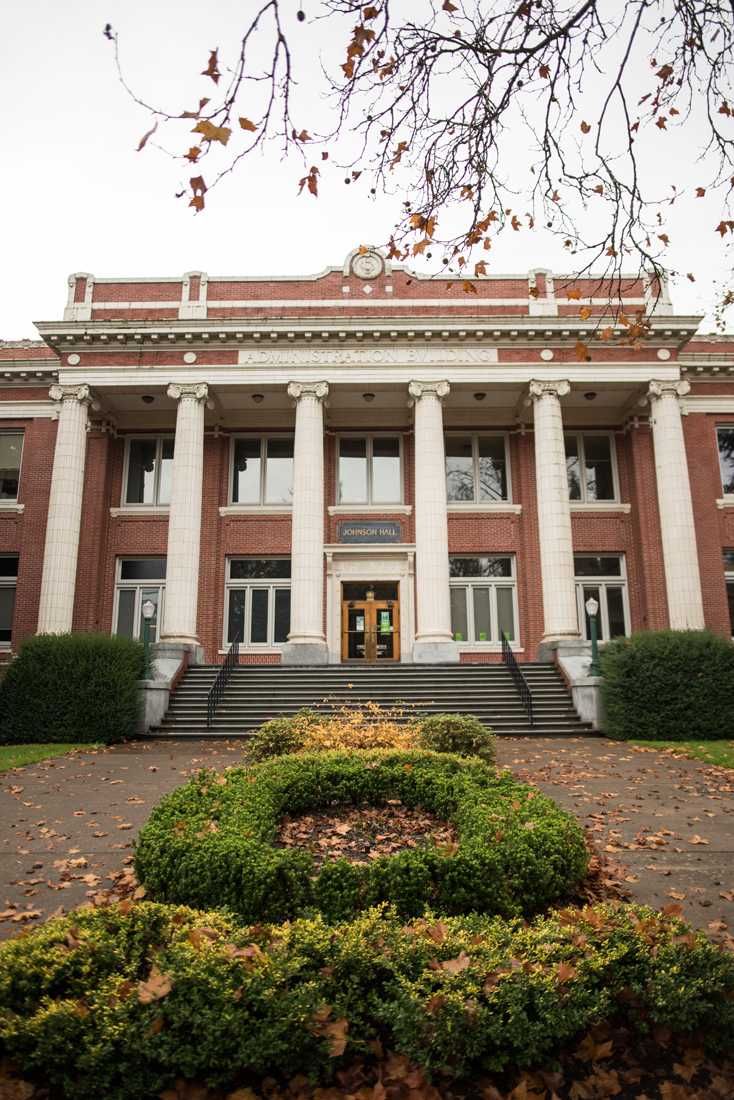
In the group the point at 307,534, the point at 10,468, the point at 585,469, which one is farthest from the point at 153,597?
the point at 585,469

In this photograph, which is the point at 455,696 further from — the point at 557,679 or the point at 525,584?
the point at 525,584

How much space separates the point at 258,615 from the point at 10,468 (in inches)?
408

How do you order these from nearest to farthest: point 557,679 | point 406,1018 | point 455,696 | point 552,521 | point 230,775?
point 406,1018, point 230,775, point 455,696, point 557,679, point 552,521

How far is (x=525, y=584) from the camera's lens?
25.9 metres

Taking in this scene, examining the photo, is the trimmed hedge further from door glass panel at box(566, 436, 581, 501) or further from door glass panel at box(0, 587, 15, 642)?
door glass panel at box(0, 587, 15, 642)

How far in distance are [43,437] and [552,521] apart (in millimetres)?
17812

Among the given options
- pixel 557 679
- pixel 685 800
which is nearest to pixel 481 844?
pixel 685 800

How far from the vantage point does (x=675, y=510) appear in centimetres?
2317

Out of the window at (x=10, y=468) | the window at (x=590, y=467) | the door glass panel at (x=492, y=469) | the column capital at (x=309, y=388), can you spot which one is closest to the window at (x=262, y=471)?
the column capital at (x=309, y=388)

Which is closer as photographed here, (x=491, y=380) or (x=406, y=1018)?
(x=406, y=1018)

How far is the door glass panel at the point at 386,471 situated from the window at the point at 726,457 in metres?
11.2

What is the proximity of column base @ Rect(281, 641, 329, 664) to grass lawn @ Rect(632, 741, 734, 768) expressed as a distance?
9.02 m

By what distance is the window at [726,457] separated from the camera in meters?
26.3

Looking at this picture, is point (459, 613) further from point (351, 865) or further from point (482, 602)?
point (351, 865)
